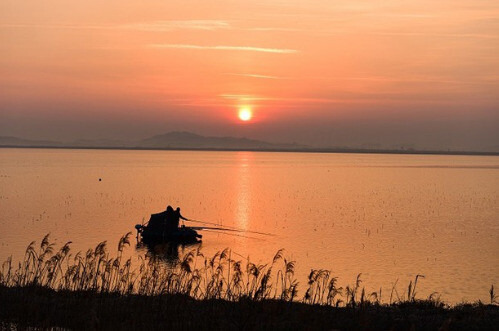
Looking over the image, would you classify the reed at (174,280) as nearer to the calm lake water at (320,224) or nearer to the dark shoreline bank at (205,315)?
the dark shoreline bank at (205,315)

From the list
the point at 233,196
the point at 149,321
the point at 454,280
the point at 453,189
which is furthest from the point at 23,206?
the point at 453,189

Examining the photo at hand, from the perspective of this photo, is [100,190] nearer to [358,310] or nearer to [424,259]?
[424,259]

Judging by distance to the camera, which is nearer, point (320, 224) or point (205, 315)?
point (205, 315)

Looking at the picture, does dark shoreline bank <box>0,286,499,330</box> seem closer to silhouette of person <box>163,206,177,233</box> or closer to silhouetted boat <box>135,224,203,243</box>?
silhouette of person <box>163,206,177,233</box>

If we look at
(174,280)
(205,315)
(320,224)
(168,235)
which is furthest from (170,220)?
(205,315)

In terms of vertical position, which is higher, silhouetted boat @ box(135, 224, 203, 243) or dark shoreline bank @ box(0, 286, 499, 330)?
silhouetted boat @ box(135, 224, 203, 243)

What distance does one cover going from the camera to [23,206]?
85875 millimetres

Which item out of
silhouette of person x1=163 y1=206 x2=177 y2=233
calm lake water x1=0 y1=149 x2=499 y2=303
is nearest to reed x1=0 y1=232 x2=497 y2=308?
calm lake water x1=0 y1=149 x2=499 y2=303

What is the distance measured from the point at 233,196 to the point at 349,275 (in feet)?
234

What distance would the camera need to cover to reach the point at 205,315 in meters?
20.0

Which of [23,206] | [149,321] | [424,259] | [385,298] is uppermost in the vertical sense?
[23,206]

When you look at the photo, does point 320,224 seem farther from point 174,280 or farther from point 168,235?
point 174,280

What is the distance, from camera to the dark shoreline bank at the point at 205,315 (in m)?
18.6

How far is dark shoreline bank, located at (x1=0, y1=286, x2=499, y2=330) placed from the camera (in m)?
18.6
